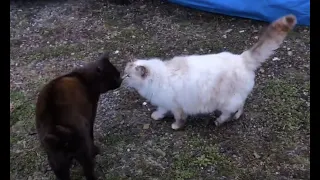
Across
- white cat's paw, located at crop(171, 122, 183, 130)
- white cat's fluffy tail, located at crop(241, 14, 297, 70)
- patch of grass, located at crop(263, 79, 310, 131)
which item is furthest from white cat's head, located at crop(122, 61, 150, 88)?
patch of grass, located at crop(263, 79, 310, 131)

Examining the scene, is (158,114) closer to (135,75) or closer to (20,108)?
(135,75)

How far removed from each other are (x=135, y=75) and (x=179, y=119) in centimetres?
58

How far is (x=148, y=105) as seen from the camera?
14.5ft

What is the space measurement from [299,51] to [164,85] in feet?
6.46

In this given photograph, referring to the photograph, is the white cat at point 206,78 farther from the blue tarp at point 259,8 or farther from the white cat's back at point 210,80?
the blue tarp at point 259,8

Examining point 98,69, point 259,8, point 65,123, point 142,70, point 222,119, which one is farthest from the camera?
point 259,8

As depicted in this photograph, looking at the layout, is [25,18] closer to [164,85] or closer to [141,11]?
[141,11]

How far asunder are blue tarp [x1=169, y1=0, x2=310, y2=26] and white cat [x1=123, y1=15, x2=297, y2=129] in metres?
1.53

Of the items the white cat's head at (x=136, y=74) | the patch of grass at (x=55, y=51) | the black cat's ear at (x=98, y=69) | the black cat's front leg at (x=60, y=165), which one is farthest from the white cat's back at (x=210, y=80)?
the patch of grass at (x=55, y=51)

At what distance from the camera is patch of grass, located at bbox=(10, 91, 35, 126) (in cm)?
433

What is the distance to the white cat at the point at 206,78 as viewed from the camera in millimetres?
3684

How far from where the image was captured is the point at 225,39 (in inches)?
206

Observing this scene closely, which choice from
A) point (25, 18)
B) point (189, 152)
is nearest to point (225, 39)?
point (189, 152)

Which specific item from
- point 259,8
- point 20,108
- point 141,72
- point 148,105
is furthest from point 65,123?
point 259,8
